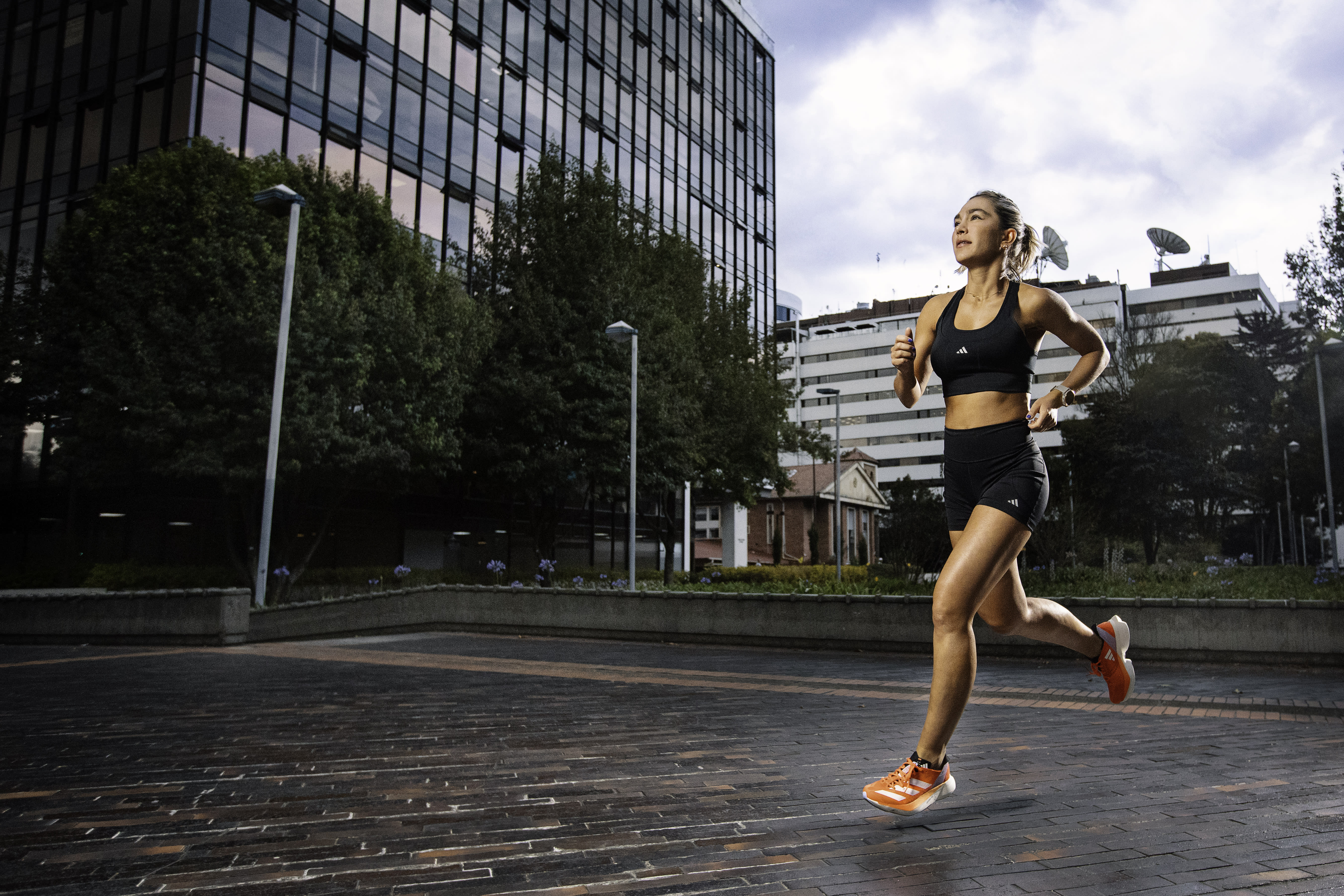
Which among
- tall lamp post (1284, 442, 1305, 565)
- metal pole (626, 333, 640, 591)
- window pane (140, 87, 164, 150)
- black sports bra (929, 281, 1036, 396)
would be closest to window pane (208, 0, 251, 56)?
window pane (140, 87, 164, 150)

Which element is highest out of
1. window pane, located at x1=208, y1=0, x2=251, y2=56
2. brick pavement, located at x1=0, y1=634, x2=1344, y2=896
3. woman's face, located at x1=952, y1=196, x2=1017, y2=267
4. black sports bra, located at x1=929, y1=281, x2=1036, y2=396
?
window pane, located at x1=208, y1=0, x2=251, y2=56

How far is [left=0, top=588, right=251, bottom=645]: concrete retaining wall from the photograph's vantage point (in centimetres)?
1320

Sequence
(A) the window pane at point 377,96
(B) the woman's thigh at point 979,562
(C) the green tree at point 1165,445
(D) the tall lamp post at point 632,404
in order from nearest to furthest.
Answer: (B) the woman's thigh at point 979,562 < (D) the tall lamp post at point 632,404 < (A) the window pane at point 377,96 < (C) the green tree at point 1165,445

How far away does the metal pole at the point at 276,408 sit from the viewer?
647 inches

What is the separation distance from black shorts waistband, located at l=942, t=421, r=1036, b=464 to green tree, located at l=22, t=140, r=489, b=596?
54.2ft

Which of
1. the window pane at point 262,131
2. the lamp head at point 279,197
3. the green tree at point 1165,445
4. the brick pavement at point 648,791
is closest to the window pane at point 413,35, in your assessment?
the window pane at point 262,131

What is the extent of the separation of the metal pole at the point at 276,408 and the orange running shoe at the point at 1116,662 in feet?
48.6

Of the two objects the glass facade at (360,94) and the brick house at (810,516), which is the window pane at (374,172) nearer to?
the glass facade at (360,94)

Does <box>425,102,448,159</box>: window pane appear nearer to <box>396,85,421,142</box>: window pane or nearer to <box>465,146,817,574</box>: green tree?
<box>396,85,421,142</box>: window pane

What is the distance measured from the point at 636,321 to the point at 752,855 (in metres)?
23.3

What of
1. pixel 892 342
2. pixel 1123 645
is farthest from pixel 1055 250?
pixel 1123 645

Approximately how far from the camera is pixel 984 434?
139 inches

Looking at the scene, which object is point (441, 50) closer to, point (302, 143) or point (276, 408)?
point (302, 143)

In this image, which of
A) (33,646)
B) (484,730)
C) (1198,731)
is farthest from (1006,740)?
(33,646)
